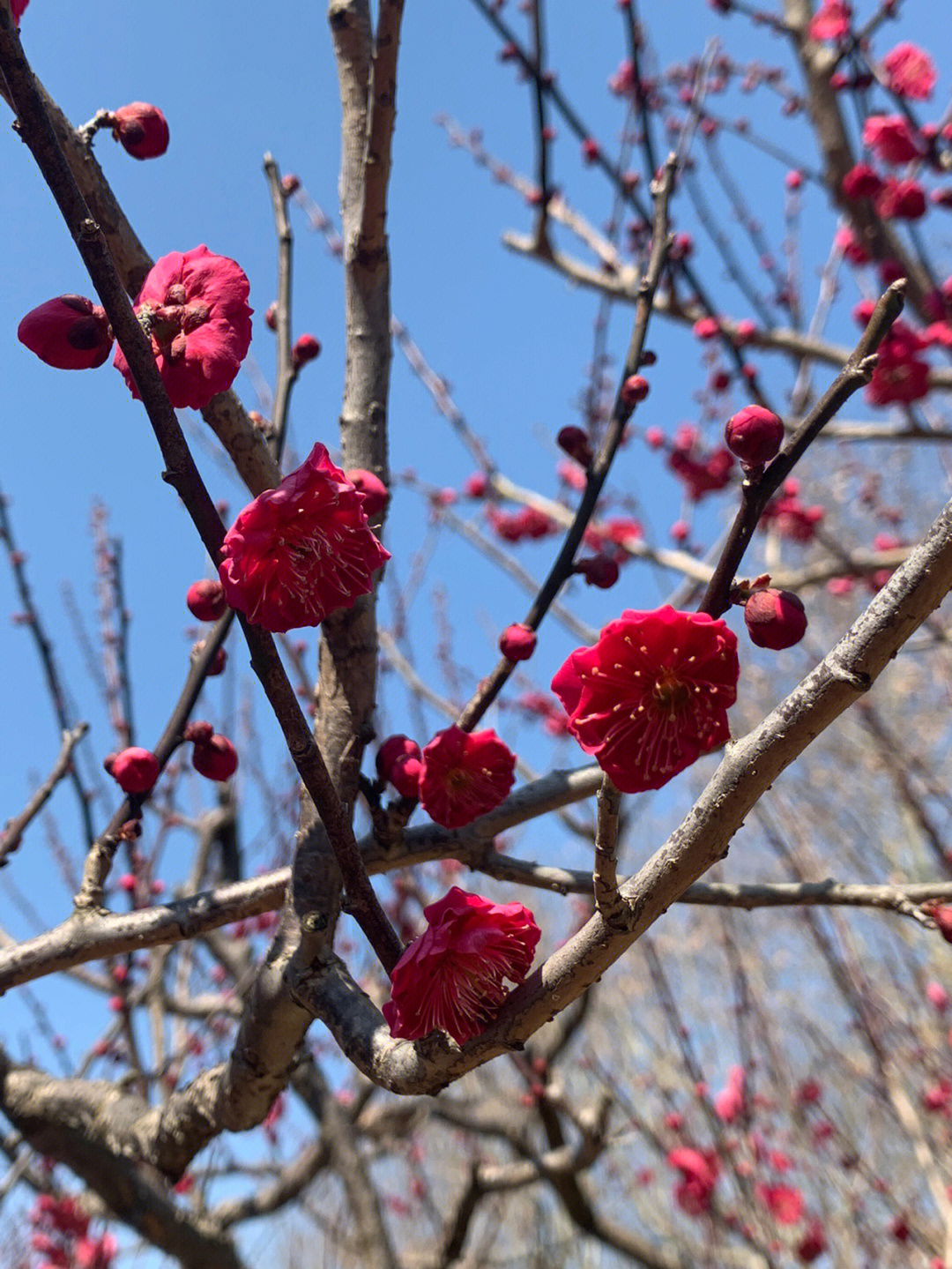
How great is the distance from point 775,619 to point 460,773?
58cm

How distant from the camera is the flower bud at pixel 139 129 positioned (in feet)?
4.78

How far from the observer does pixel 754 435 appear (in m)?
1.03

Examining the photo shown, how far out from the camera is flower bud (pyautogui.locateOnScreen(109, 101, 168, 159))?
146 cm

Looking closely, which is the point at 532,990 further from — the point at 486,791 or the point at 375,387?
the point at 375,387

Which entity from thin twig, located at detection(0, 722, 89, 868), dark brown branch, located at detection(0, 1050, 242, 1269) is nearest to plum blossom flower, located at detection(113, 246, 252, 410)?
thin twig, located at detection(0, 722, 89, 868)

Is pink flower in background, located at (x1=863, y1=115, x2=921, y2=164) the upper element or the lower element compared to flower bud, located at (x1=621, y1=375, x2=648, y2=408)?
upper

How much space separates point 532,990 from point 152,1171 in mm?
2119

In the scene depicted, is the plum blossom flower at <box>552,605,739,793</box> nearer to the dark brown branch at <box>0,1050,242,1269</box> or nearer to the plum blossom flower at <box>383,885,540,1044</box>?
the plum blossom flower at <box>383,885,540,1044</box>

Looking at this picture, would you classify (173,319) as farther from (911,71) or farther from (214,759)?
(911,71)

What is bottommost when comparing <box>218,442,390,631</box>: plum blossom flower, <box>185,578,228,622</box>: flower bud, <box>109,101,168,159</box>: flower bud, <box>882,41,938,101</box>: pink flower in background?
<box>218,442,390,631</box>: plum blossom flower

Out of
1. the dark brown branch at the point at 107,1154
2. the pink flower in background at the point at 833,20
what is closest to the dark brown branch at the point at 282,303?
the dark brown branch at the point at 107,1154

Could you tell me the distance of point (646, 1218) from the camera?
7.07 m

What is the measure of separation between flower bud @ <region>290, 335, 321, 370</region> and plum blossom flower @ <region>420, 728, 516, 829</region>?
1008 millimetres

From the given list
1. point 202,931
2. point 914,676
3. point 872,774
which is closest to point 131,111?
point 202,931
